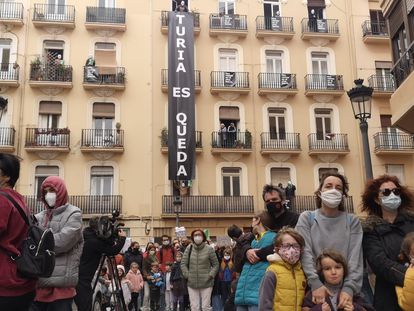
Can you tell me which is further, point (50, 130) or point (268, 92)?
point (268, 92)

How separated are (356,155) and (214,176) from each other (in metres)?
7.90

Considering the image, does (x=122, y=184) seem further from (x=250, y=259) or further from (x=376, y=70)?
(x=250, y=259)

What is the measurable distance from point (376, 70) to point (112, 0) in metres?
15.2

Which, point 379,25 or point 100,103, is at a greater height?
point 379,25

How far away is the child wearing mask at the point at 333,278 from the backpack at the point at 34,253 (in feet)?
7.01

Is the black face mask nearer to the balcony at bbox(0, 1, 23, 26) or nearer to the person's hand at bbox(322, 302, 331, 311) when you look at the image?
the person's hand at bbox(322, 302, 331, 311)

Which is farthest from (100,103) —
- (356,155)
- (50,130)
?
(356,155)

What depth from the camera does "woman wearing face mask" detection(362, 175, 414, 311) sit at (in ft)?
14.3

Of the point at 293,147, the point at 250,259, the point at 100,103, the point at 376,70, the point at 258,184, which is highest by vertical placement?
the point at 376,70

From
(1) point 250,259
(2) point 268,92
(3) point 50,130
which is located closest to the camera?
(1) point 250,259

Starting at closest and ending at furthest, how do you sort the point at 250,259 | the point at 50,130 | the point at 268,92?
the point at 250,259
the point at 50,130
the point at 268,92

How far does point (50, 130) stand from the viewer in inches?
1018

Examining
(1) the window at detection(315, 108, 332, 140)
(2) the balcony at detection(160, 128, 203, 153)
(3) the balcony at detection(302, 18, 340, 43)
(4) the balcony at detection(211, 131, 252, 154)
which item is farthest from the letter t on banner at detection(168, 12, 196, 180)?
(1) the window at detection(315, 108, 332, 140)

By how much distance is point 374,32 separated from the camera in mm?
29312
